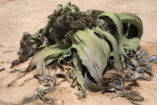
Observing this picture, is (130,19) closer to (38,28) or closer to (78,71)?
(78,71)

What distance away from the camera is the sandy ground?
3.23 metres

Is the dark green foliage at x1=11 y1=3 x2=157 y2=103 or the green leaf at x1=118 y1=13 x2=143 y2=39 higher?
the green leaf at x1=118 y1=13 x2=143 y2=39

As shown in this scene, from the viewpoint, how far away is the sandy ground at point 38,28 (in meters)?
3.23

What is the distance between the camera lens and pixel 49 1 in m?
8.16

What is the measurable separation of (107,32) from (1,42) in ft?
8.20

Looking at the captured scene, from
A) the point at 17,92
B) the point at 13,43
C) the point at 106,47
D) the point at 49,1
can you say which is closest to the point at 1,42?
the point at 13,43

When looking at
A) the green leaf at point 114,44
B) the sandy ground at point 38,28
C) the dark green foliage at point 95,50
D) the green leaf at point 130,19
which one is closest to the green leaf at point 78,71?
the dark green foliage at point 95,50

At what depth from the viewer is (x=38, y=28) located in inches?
236

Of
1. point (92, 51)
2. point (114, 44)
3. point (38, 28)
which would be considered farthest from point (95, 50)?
point (38, 28)

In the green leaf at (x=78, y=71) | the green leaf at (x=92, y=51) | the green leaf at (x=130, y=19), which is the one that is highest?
the green leaf at (x=130, y=19)

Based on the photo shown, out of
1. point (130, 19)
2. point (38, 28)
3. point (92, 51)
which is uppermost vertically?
point (130, 19)

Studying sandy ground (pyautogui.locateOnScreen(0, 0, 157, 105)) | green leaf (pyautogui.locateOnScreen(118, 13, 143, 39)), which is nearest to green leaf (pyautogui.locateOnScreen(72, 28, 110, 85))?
sandy ground (pyautogui.locateOnScreen(0, 0, 157, 105))

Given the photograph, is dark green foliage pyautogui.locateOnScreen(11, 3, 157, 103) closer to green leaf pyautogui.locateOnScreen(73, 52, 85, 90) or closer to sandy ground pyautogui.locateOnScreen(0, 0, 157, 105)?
green leaf pyautogui.locateOnScreen(73, 52, 85, 90)

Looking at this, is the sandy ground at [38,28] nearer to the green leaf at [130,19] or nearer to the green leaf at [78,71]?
the green leaf at [78,71]
